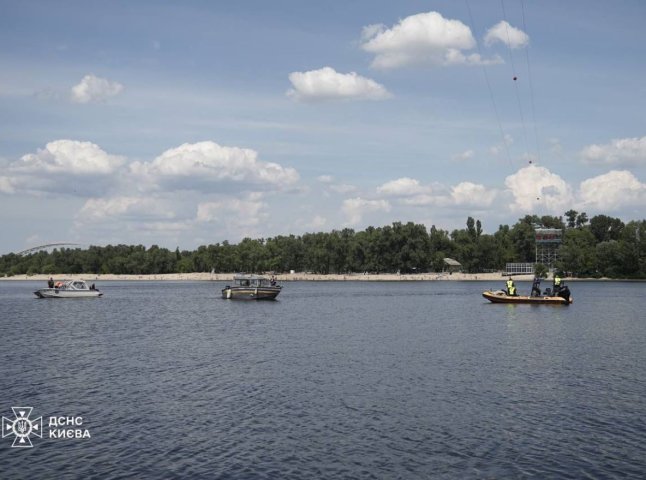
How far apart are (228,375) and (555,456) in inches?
860

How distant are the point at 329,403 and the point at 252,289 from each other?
274 ft

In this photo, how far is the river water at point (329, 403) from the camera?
925 inches

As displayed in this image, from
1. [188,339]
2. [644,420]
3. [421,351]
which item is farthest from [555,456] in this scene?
[188,339]

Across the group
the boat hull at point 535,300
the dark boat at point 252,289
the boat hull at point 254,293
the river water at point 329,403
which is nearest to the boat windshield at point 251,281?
the dark boat at point 252,289

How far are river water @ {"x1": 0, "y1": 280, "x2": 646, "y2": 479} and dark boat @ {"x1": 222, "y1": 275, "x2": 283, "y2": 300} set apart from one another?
5050 centimetres

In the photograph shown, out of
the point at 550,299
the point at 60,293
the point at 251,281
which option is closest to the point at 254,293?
the point at 251,281

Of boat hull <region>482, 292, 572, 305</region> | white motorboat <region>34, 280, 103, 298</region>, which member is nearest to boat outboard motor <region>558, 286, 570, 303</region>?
boat hull <region>482, 292, 572, 305</region>

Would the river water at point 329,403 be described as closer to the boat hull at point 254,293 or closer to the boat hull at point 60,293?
the boat hull at point 254,293

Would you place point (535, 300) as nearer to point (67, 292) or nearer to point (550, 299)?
point (550, 299)

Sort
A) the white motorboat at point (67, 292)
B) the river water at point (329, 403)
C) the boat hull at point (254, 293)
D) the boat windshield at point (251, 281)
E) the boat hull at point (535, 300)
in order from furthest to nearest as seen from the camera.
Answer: the white motorboat at point (67, 292) → the boat windshield at point (251, 281) → the boat hull at point (254, 293) → the boat hull at point (535, 300) → the river water at point (329, 403)

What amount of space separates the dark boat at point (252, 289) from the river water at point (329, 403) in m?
50.5

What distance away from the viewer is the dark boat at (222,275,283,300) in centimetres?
11481

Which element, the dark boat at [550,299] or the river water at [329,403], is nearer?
the river water at [329,403]

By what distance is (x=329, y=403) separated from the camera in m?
32.3
